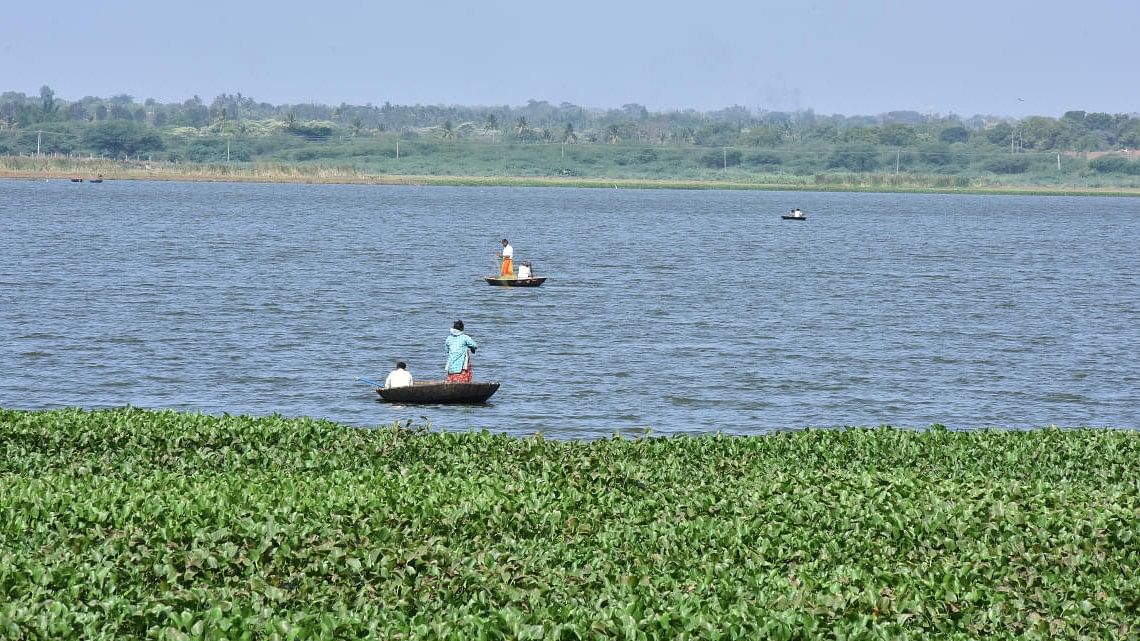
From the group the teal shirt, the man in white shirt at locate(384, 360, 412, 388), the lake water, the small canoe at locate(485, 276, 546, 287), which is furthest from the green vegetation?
the small canoe at locate(485, 276, 546, 287)

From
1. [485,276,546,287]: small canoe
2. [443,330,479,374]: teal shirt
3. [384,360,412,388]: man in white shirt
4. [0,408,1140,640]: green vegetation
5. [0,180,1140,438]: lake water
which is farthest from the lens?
[485,276,546,287]: small canoe

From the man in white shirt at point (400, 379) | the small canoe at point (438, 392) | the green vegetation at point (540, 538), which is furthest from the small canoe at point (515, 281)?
the green vegetation at point (540, 538)

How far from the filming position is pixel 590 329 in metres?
61.9

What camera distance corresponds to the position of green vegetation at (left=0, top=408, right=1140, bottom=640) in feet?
51.4

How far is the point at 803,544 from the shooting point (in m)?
19.8

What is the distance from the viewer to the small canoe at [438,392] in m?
40.1

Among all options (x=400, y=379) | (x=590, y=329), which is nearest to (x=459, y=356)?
(x=400, y=379)

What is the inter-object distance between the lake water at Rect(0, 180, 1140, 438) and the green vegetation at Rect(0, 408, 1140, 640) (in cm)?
1320

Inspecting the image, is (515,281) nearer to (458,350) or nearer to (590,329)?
(590,329)

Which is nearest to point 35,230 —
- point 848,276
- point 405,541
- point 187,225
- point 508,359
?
point 187,225

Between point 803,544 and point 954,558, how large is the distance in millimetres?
1898

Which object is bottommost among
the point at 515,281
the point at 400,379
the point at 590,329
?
the point at 590,329

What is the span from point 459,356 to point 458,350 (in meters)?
0.19

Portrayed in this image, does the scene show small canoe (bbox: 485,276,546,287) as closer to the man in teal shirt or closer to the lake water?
the lake water
